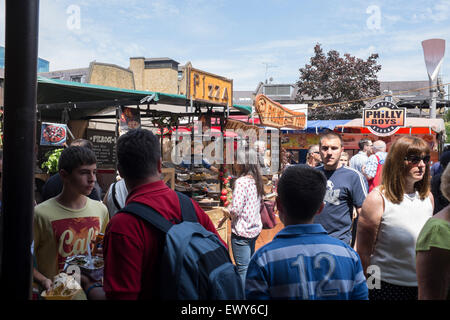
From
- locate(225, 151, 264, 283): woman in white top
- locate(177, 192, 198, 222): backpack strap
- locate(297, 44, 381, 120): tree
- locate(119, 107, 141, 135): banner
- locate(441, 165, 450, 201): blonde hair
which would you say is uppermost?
locate(297, 44, 381, 120): tree

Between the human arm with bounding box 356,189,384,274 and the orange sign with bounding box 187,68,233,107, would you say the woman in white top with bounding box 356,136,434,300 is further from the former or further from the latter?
the orange sign with bounding box 187,68,233,107

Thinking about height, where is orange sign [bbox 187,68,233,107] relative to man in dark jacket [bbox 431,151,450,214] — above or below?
above

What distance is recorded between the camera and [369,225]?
2.68 metres

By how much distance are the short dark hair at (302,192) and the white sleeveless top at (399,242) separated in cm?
105

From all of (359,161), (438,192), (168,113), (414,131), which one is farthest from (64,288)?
(414,131)

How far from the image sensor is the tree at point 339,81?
2650 cm

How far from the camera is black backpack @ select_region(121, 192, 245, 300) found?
1477mm

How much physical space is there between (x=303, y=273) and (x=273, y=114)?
963cm

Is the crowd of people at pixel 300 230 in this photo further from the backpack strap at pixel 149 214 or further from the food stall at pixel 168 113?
the food stall at pixel 168 113

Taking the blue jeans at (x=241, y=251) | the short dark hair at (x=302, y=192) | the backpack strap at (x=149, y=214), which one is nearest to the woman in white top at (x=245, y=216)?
the blue jeans at (x=241, y=251)

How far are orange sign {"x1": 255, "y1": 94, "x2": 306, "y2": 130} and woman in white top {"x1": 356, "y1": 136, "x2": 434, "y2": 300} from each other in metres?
7.29

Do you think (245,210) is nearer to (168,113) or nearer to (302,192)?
(302,192)

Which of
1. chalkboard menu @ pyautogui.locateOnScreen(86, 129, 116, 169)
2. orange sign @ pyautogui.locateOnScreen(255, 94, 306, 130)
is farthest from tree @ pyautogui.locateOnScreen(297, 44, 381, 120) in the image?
chalkboard menu @ pyautogui.locateOnScreen(86, 129, 116, 169)
